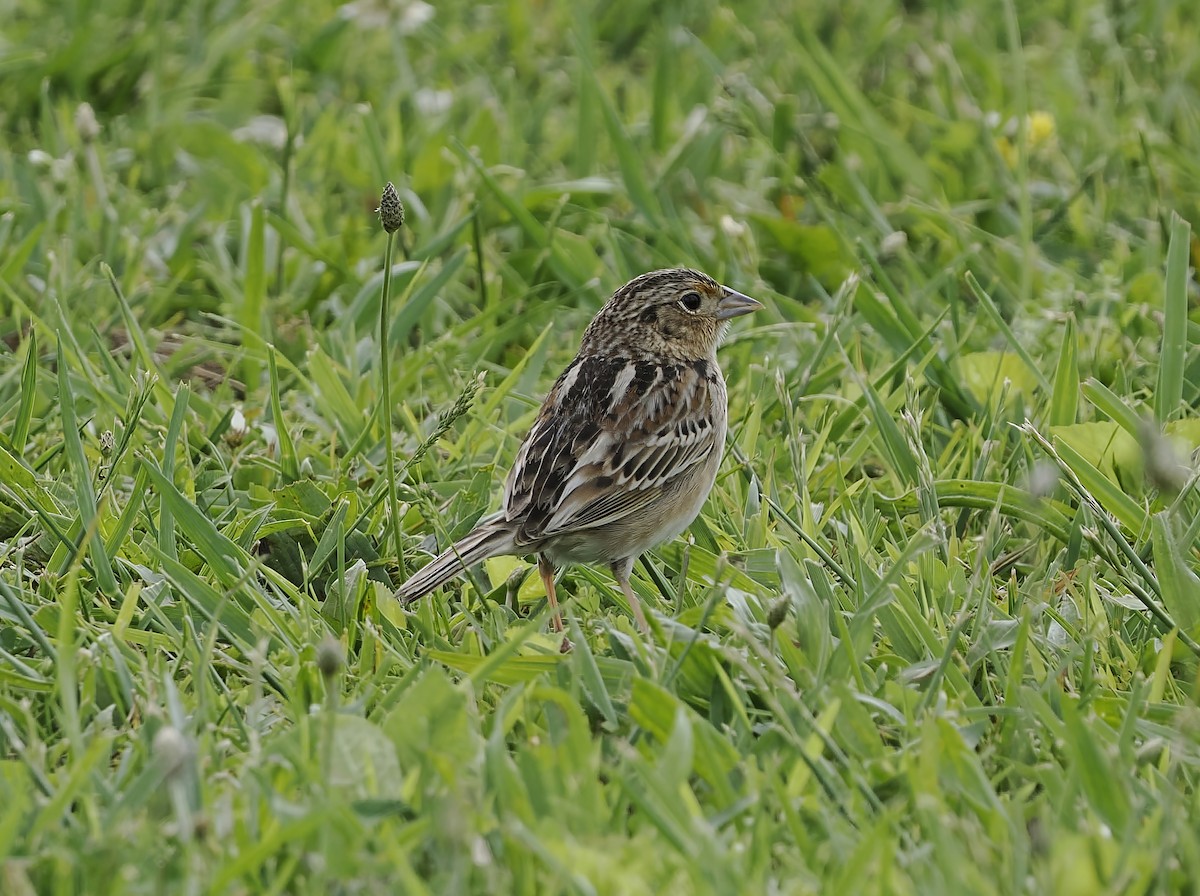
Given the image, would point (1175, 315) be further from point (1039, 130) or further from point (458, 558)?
point (1039, 130)

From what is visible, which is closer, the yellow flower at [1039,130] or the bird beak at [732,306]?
the bird beak at [732,306]

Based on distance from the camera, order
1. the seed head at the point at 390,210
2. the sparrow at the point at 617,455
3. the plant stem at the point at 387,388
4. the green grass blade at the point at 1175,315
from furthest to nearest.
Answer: the green grass blade at the point at 1175,315 < the sparrow at the point at 617,455 < the plant stem at the point at 387,388 < the seed head at the point at 390,210

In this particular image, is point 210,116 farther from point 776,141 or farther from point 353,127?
point 776,141

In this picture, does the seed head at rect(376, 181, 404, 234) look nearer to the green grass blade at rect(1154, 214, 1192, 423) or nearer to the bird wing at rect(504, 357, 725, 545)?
the bird wing at rect(504, 357, 725, 545)

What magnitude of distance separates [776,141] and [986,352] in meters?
2.09

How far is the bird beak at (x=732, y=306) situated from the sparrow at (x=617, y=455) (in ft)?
0.52

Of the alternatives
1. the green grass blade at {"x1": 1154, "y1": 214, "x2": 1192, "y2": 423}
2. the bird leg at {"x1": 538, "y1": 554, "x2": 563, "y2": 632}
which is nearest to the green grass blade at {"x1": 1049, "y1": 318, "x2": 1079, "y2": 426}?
the green grass blade at {"x1": 1154, "y1": 214, "x2": 1192, "y2": 423}

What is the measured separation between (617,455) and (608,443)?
0.18ft

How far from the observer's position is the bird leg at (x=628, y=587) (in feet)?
14.4

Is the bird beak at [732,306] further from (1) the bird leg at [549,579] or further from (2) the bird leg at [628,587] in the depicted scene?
(1) the bird leg at [549,579]

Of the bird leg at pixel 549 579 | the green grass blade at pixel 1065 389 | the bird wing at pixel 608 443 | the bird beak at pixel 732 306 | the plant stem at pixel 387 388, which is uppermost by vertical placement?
the plant stem at pixel 387 388

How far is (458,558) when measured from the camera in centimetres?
443

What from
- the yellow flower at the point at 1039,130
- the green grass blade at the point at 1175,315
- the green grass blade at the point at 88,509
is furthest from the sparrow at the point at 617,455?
the yellow flower at the point at 1039,130

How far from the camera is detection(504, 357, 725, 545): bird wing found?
15.3ft
